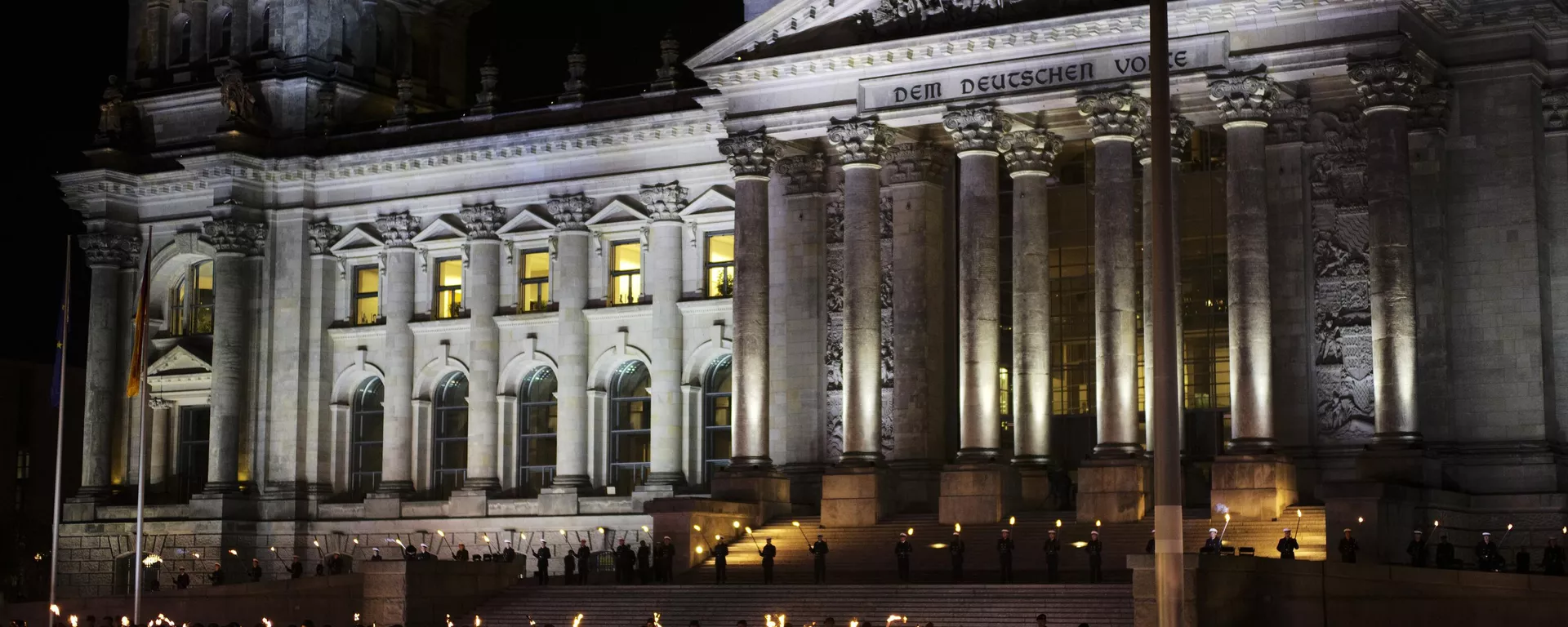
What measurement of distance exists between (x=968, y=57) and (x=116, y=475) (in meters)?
33.8

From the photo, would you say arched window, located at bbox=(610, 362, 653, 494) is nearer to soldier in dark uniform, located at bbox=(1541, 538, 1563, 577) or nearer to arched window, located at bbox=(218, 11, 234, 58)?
arched window, located at bbox=(218, 11, 234, 58)

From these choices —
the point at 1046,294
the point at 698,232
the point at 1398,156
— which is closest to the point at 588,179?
the point at 698,232

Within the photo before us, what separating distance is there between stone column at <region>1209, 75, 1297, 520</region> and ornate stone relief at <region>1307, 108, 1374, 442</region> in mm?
1917

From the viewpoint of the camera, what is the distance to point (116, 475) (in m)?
75.8

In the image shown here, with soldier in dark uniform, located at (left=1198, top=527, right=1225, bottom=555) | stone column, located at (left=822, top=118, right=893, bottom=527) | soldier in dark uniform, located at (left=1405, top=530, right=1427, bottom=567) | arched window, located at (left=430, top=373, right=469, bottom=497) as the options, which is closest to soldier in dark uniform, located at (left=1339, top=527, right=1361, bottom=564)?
soldier in dark uniform, located at (left=1405, top=530, right=1427, bottom=567)

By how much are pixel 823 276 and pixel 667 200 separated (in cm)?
765

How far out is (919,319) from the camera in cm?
5981

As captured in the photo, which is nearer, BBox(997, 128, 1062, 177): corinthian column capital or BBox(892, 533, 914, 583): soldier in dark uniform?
BBox(892, 533, 914, 583): soldier in dark uniform

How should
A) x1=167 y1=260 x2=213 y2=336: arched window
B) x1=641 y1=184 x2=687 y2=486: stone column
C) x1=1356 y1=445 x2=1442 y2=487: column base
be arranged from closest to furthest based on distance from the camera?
x1=1356 y1=445 x2=1442 y2=487: column base → x1=641 y1=184 x2=687 y2=486: stone column → x1=167 y1=260 x2=213 y2=336: arched window

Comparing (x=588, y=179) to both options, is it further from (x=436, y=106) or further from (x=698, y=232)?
(x=436, y=106)

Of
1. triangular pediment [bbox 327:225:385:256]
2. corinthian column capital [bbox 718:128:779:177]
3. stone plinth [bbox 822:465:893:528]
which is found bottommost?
stone plinth [bbox 822:465:893:528]

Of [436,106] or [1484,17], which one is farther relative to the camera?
[436,106]

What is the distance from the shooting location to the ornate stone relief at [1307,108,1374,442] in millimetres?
55312

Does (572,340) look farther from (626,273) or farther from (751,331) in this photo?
(751,331)
